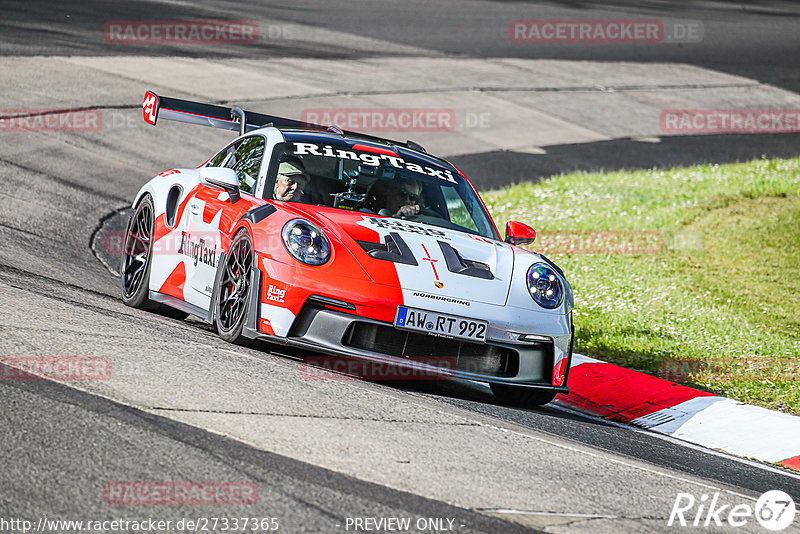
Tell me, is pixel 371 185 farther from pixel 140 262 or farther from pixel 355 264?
pixel 140 262

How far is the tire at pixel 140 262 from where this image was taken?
7.98 meters

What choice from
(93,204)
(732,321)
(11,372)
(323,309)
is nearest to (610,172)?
(732,321)

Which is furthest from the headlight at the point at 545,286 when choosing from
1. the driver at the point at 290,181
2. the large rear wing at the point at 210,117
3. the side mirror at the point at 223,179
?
the side mirror at the point at 223,179

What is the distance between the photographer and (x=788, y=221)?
1299cm

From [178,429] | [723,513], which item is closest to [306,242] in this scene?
[178,429]

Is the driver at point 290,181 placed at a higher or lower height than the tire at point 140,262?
higher

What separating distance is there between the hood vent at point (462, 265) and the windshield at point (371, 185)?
0.68m

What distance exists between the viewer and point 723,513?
4688mm

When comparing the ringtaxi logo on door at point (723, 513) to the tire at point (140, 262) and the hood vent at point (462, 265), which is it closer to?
the hood vent at point (462, 265)

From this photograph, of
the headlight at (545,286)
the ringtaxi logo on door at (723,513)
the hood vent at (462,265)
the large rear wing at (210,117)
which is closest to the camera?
the ringtaxi logo on door at (723,513)

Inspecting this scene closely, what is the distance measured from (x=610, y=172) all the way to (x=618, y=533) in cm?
1231

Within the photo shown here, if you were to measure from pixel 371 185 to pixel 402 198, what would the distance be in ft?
0.75

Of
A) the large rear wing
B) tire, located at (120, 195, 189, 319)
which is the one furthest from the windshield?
tire, located at (120, 195, 189, 319)

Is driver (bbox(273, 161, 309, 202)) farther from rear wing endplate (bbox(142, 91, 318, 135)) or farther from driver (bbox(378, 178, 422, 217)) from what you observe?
rear wing endplate (bbox(142, 91, 318, 135))
